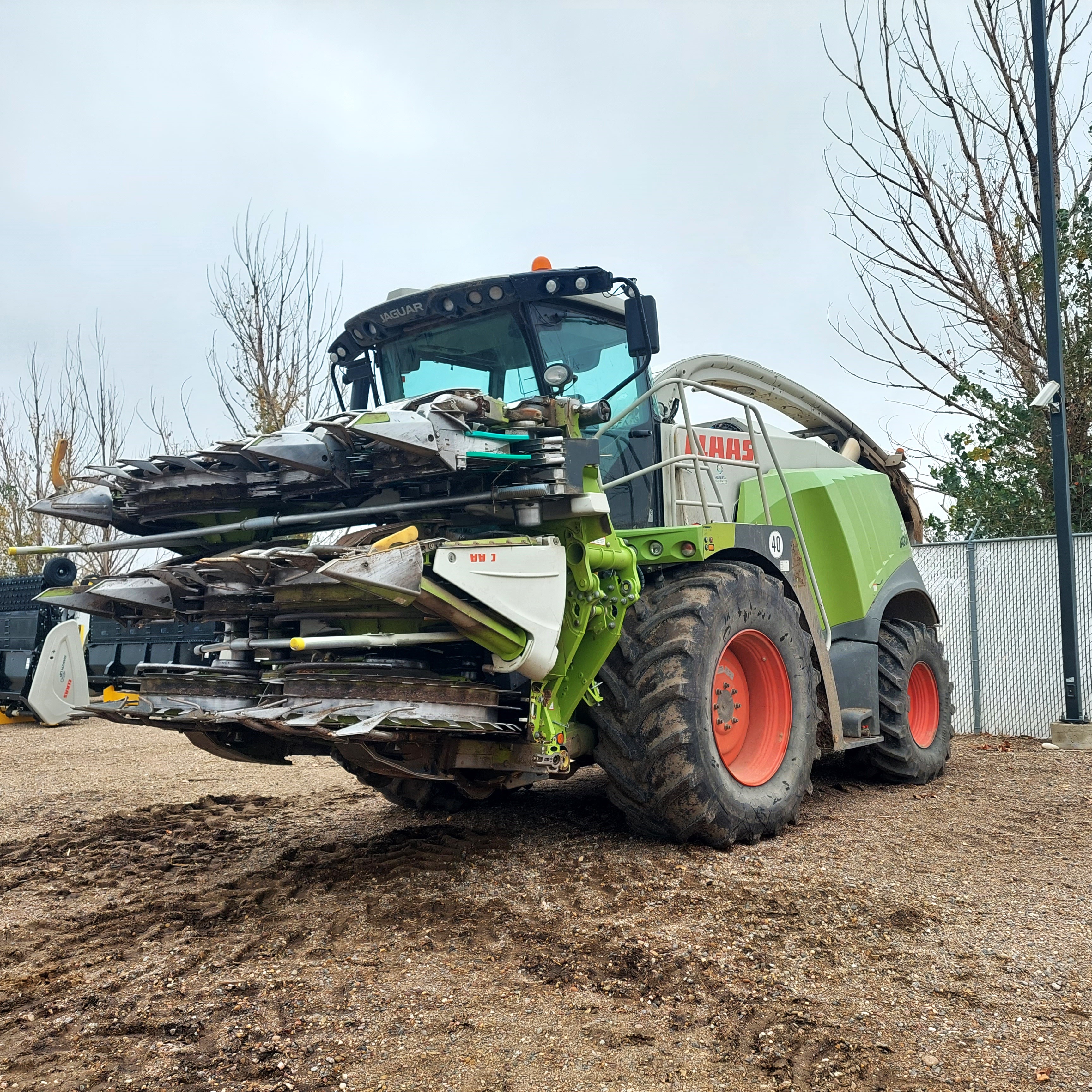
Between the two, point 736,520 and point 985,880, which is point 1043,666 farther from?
point 985,880

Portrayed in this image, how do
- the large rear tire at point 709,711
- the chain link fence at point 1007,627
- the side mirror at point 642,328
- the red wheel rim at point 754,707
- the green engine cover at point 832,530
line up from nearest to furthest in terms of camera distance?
the large rear tire at point 709,711
the side mirror at point 642,328
the red wheel rim at point 754,707
the green engine cover at point 832,530
the chain link fence at point 1007,627

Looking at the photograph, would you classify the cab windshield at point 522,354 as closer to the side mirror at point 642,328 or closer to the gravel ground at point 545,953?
the side mirror at point 642,328

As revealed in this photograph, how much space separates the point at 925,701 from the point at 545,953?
16.7 ft

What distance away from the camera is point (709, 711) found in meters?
4.87

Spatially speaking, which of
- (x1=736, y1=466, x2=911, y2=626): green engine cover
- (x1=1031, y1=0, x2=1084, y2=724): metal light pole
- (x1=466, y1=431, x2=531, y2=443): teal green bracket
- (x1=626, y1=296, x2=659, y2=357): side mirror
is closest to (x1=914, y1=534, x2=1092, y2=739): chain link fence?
(x1=1031, y1=0, x2=1084, y2=724): metal light pole

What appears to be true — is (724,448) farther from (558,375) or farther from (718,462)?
(558,375)

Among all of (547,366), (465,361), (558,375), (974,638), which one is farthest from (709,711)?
(974,638)

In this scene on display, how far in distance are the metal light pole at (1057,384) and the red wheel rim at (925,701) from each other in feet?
8.13

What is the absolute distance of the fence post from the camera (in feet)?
36.6

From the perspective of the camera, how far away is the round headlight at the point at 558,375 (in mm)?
5102


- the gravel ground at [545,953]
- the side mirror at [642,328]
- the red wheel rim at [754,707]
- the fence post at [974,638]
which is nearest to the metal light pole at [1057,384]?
the fence post at [974,638]

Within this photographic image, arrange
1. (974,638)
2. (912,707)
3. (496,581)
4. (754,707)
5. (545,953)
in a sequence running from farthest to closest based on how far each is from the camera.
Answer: (974,638), (912,707), (754,707), (496,581), (545,953)

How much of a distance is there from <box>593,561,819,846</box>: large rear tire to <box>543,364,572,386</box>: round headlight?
3.52 ft

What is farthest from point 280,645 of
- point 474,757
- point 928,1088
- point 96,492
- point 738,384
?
point 738,384
